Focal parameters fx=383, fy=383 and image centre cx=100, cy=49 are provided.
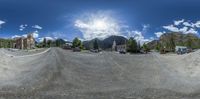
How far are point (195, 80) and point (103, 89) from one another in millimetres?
8350

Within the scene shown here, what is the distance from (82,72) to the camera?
34.8 m

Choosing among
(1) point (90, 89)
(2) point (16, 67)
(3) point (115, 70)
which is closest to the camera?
(1) point (90, 89)

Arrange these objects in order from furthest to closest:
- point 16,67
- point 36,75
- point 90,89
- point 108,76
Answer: point 16,67 → point 108,76 → point 36,75 → point 90,89

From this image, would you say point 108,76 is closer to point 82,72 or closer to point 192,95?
point 82,72

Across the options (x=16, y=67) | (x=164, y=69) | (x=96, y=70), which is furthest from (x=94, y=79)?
(x=16, y=67)

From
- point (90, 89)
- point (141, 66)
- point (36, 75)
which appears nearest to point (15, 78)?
point (36, 75)

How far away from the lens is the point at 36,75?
31.5 metres

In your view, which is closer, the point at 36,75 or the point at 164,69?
the point at 36,75

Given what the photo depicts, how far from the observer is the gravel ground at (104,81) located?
25.5m

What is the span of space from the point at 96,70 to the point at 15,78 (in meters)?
8.11

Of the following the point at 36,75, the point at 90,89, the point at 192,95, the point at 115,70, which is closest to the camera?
the point at 192,95

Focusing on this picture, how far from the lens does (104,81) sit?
31562mm

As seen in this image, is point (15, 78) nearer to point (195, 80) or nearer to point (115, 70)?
point (115, 70)

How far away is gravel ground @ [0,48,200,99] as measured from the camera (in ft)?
83.8
